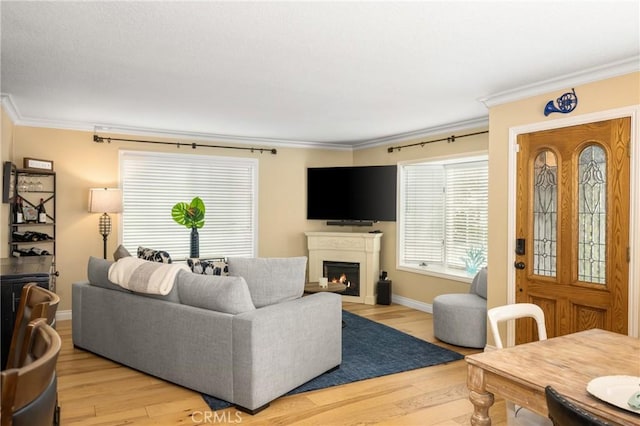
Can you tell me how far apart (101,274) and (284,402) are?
2.19 m

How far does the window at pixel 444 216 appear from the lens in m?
5.76

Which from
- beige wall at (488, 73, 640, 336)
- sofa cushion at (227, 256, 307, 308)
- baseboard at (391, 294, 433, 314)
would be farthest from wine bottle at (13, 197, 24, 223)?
beige wall at (488, 73, 640, 336)

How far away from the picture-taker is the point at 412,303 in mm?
6508

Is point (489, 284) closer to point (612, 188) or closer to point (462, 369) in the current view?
point (462, 369)

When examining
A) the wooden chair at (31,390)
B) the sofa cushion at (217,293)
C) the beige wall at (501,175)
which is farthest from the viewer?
the beige wall at (501,175)

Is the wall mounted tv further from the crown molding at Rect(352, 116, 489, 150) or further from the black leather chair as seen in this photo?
the black leather chair

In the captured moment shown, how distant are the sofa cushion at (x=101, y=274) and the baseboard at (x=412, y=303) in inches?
156

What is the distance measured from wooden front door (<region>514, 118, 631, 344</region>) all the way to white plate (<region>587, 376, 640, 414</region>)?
191cm

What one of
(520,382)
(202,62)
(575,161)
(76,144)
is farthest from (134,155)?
(520,382)

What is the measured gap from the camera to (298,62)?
333 cm

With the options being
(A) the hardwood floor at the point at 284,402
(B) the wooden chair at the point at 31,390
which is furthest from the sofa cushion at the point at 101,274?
(B) the wooden chair at the point at 31,390

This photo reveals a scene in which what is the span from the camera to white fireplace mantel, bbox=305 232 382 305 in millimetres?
6828

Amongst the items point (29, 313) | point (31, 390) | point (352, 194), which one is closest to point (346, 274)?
point (352, 194)

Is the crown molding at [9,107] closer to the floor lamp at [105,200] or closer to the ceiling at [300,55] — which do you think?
the ceiling at [300,55]
